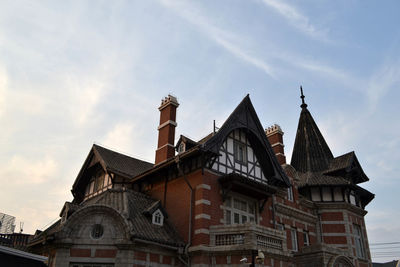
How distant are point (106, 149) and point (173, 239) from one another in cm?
947

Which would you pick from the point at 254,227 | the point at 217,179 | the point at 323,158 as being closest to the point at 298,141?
the point at 323,158

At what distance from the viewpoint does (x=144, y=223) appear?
17375mm

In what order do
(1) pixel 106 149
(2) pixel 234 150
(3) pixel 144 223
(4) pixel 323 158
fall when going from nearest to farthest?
(3) pixel 144 223 < (2) pixel 234 150 < (1) pixel 106 149 < (4) pixel 323 158

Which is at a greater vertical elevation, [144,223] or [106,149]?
[106,149]

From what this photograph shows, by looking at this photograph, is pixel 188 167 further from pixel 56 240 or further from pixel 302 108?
pixel 302 108

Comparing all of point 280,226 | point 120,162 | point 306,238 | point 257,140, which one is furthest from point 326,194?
point 120,162

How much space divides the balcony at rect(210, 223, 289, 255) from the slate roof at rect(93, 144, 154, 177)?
769 centimetres

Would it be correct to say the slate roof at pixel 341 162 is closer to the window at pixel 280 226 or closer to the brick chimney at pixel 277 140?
the brick chimney at pixel 277 140

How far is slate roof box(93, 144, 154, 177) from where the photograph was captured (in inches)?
899

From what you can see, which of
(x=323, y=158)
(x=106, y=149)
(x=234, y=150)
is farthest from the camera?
(x=323, y=158)

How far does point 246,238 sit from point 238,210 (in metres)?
3.63

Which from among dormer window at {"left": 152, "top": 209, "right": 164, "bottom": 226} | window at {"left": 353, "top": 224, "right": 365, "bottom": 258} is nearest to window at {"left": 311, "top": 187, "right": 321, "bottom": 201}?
window at {"left": 353, "top": 224, "right": 365, "bottom": 258}

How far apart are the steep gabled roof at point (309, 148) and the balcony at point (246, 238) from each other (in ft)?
42.1

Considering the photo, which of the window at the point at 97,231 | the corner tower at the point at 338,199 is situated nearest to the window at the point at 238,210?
the corner tower at the point at 338,199
